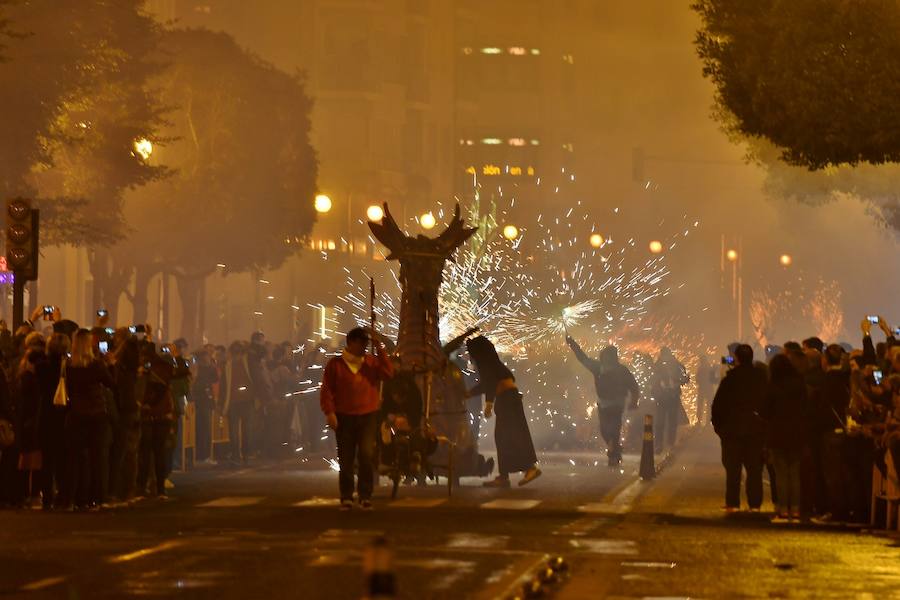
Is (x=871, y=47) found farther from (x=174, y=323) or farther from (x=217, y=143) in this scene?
(x=174, y=323)

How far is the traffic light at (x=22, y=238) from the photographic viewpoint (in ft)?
80.3

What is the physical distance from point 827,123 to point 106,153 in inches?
783

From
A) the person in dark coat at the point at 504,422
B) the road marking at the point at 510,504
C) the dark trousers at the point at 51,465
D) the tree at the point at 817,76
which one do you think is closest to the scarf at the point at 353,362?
the road marking at the point at 510,504

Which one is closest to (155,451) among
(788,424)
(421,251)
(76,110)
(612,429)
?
(421,251)

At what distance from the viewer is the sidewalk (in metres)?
12.9

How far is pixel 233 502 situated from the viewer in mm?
21172

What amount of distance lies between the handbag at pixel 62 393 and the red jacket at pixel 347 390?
94.4 inches

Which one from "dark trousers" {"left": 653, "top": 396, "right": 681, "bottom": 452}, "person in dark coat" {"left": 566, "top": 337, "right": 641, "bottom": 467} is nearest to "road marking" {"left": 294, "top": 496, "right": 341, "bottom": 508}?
"person in dark coat" {"left": 566, "top": 337, "right": 641, "bottom": 467}

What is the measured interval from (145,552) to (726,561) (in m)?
4.10

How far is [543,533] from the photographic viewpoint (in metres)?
17.0

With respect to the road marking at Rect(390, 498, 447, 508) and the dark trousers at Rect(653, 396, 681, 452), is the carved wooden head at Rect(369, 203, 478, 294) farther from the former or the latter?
the dark trousers at Rect(653, 396, 681, 452)

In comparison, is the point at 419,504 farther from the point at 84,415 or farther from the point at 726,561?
the point at 726,561

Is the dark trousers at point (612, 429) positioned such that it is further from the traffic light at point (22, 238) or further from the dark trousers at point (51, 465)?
the dark trousers at point (51, 465)

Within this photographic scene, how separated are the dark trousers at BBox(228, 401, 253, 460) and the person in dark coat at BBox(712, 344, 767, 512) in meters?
11.9
